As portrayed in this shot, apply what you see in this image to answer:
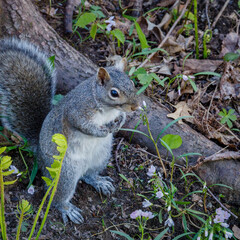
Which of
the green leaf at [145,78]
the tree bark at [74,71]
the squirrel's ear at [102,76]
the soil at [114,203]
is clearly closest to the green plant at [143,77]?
the green leaf at [145,78]

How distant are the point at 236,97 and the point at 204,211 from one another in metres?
1.13

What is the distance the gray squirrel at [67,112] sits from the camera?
209 cm

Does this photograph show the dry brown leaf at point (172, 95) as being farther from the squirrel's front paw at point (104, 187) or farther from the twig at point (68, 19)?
the twig at point (68, 19)

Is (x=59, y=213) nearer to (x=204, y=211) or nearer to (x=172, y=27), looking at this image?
(x=204, y=211)

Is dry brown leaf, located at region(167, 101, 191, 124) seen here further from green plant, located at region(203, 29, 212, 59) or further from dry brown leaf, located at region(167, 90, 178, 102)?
green plant, located at region(203, 29, 212, 59)

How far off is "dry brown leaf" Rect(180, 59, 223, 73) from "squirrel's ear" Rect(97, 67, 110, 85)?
130cm

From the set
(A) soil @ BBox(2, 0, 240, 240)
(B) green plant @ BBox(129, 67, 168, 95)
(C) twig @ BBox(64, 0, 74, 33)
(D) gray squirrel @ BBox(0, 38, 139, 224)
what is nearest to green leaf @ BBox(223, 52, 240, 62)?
(A) soil @ BBox(2, 0, 240, 240)

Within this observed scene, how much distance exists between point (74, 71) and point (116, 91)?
926mm

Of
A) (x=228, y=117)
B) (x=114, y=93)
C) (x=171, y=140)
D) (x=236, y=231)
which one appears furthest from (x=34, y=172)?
(x=228, y=117)

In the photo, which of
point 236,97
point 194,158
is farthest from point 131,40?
point 194,158

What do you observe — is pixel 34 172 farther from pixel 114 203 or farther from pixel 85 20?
pixel 85 20

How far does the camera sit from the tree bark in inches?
97.7

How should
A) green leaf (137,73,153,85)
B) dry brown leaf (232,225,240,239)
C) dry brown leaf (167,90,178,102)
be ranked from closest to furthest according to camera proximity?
dry brown leaf (232,225,240,239) < green leaf (137,73,153,85) < dry brown leaf (167,90,178,102)

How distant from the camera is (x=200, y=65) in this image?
3.16 metres
